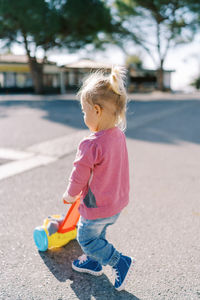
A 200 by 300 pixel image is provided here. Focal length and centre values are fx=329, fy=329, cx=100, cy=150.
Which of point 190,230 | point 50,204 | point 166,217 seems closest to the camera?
point 190,230

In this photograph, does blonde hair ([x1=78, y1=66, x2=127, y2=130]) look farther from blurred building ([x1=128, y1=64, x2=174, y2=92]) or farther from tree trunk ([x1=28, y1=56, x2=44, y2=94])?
blurred building ([x1=128, y1=64, x2=174, y2=92])

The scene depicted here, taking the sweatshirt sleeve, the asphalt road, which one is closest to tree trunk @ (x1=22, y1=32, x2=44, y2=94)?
the asphalt road

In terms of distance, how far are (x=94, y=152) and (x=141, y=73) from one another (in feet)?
136

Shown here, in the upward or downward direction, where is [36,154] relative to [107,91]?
downward

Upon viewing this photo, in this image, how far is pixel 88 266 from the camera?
80.4 inches

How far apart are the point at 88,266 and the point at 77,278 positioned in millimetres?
97

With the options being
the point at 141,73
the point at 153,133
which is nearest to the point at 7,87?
the point at 141,73

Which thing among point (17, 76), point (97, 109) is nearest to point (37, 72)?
point (17, 76)

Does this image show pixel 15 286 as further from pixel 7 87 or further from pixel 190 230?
pixel 7 87

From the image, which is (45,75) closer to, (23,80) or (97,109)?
(23,80)

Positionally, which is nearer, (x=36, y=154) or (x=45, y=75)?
(x=36, y=154)

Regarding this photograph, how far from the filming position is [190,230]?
265cm

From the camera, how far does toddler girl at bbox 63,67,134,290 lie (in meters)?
1.71

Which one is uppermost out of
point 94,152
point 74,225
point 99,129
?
point 99,129
